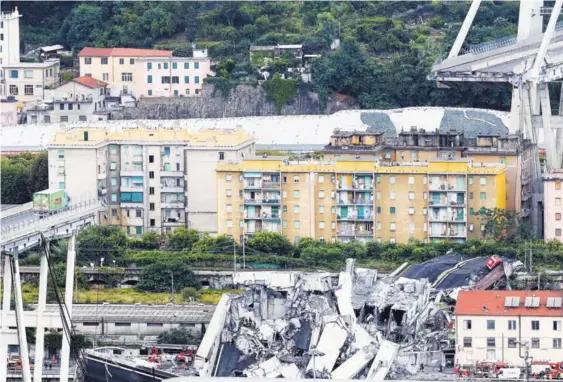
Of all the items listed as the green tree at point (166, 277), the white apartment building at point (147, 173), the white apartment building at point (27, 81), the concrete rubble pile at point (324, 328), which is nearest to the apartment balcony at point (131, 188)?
the white apartment building at point (147, 173)

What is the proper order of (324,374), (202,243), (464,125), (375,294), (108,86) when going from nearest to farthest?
(324,374) → (375,294) → (202,243) → (464,125) → (108,86)

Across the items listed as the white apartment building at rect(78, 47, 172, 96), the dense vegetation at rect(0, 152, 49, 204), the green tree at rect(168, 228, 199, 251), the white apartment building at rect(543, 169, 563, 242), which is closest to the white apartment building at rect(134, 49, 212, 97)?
the white apartment building at rect(78, 47, 172, 96)

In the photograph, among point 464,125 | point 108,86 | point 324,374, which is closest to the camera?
point 324,374

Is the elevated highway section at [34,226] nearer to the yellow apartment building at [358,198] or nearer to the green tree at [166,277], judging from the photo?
the green tree at [166,277]

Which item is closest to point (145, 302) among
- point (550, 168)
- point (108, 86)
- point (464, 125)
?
point (550, 168)

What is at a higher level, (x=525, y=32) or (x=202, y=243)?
(x=525, y=32)

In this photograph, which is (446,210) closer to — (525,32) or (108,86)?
(525,32)

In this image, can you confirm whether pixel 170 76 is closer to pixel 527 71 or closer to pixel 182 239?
pixel 527 71
